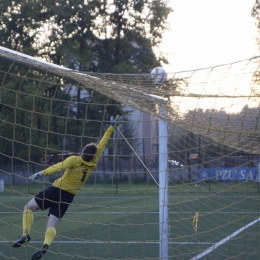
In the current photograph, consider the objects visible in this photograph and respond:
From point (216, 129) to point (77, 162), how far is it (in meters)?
1.58

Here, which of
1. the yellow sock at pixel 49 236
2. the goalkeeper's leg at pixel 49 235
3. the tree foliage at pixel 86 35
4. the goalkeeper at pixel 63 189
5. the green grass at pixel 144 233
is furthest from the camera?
the tree foliage at pixel 86 35

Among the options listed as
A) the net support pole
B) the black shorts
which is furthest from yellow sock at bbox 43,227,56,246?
the net support pole

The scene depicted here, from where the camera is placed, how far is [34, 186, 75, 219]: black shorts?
5.90 m

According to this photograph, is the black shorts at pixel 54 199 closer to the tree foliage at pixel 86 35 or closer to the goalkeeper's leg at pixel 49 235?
the goalkeeper's leg at pixel 49 235

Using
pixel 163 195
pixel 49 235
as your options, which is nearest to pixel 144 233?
pixel 163 195

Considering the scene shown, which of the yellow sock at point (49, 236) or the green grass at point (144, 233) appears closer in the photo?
the yellow sock at point (49, 236)

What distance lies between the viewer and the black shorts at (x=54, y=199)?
19.4ft

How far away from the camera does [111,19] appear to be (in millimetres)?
29984

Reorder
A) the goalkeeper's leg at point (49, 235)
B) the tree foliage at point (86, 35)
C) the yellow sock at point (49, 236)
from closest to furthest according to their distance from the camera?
the goalkeeper's leg at point (49, 235)
the yellow sock at point (49, 236)
the tree foliage at point (86, 35)

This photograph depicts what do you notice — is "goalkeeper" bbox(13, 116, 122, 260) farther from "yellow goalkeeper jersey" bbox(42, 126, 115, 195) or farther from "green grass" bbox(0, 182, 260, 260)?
"green grass" bbox(0, 182, 260, 260)

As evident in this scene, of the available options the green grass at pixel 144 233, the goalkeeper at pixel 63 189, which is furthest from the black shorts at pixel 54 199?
the green grass at pixel 144 233

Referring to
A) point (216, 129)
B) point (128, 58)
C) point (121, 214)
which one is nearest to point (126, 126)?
point (128, 58)

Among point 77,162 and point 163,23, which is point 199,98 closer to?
point 77,162

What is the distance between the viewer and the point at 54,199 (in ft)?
19.6
